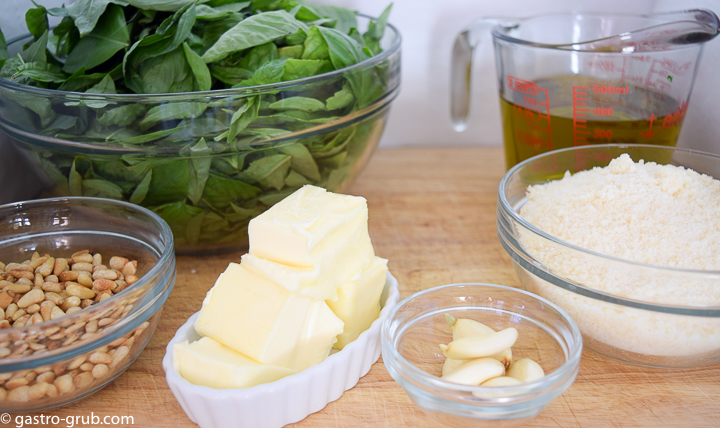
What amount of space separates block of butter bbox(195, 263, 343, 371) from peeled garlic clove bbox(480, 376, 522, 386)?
0.15 meters

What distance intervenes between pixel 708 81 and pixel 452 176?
452 millimetres

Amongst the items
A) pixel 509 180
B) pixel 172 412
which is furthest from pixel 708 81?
pixel 172 412

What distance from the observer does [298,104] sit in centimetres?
66

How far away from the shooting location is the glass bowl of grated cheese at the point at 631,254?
20.0 inches

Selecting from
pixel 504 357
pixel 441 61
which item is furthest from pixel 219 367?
pixel 441 61

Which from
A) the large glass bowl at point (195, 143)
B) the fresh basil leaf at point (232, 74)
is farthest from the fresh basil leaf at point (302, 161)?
the fresh basil leaf at point (232, 74)

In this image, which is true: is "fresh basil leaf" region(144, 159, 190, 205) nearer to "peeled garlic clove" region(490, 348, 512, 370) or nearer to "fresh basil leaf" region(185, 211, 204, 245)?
"fresh basil leaf" region(185, 211, 204, 245)

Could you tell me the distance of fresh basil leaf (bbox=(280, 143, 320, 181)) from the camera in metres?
0.70

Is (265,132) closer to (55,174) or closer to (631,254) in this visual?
(55,174)

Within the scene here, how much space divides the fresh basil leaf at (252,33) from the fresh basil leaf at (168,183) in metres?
0.14

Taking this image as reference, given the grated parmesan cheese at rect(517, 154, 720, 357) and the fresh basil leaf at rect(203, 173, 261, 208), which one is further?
the fresh basil leaf at rect(203, 173, 261, 208)

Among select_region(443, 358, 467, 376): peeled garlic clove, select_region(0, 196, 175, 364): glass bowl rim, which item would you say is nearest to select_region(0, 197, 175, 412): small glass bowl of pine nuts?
select_region(0, 196, 175, 364): glass bowl rim

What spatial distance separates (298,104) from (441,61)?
59 cm

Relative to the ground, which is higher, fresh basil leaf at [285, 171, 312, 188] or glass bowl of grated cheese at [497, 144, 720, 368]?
fresh basil leaf at [285, 171, 312, 188]
